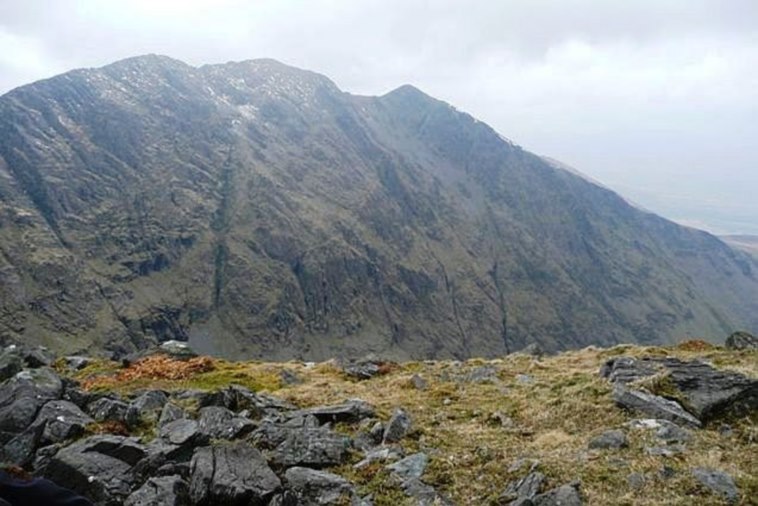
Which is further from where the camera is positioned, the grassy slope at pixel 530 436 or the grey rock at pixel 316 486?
the grey rock at pixel 316 486

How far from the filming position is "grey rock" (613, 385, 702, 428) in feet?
62.8

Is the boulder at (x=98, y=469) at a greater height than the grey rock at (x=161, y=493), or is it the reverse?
the grey rock at (x=161, y=493)

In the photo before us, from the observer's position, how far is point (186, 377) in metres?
37.6

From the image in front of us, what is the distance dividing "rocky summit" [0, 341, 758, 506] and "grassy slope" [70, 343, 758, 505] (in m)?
0.06

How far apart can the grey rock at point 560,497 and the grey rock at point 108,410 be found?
577 inches

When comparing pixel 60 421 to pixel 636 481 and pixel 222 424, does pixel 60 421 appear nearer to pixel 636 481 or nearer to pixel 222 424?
pixel 222 424

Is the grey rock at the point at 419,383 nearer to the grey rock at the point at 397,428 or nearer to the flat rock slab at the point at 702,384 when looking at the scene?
the flat rock slab at the point at 702,384

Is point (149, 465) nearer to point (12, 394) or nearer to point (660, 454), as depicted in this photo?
point (12, 394)

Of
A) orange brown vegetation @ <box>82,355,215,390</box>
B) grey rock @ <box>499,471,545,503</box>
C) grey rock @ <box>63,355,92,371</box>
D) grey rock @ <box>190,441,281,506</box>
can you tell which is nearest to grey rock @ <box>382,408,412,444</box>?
grey rock @ <box>190,441,281,506</box>

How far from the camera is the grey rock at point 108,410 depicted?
22016 mm

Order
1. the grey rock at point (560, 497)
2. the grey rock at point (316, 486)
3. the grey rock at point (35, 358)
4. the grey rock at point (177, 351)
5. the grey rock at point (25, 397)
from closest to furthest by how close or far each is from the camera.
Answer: the grey rock at point (560, 497) → the grey rock at point (316, 486) → the grey rock at point (25, 397) → the grey rock at point (35, 358) → the grey rock at point (177, 351)

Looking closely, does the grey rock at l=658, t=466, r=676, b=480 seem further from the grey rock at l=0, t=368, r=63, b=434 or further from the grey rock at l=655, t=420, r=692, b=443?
the grey rock at l=0, t=368, r=63, b=434

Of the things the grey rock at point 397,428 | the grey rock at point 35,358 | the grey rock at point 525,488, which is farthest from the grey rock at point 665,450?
the grey rock at point 35,358

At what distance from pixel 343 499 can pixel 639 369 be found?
14572mm
